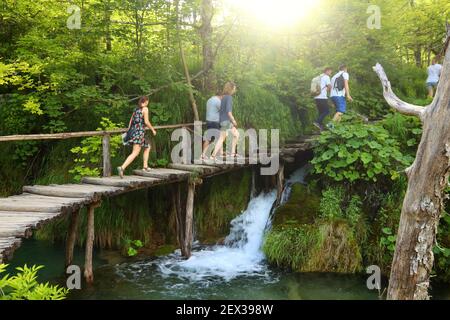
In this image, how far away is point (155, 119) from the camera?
1102 centimetres

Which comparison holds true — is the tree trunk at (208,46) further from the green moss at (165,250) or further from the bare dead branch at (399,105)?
the bare dead branch at (399,105)

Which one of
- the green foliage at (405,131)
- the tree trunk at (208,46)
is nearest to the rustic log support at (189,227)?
the tree trunk at (208,46)

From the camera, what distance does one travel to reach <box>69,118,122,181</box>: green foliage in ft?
31.9

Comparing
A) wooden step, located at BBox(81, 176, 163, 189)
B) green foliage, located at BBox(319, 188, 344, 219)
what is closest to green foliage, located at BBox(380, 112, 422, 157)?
green foliage, located at BBox(319, 188, 344, 219)

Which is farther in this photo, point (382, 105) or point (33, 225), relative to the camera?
point (382, 105)

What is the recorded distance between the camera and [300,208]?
10.6m

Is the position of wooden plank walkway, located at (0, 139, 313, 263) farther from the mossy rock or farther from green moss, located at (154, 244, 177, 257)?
green moss, located at (154, 244, 177, 257)

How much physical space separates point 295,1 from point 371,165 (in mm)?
6323

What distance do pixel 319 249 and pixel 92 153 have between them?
6.26 m

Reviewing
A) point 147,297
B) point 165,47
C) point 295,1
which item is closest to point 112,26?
point 165,47

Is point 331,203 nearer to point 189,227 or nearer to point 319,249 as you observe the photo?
point 319,249

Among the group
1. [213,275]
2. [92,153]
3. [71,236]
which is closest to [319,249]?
[213,275]

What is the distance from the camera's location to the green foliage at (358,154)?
9.92m
